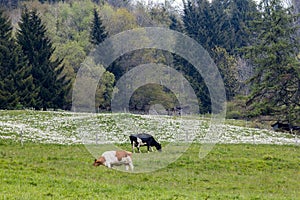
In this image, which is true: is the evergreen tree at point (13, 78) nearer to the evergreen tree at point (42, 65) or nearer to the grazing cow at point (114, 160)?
the evergreen tree at point (42, 65)

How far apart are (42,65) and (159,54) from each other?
3343cm

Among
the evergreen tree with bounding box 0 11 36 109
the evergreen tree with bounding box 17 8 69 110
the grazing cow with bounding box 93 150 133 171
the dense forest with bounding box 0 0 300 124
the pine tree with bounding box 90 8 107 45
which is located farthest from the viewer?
the pine tree with bounding box 90 8 107 45

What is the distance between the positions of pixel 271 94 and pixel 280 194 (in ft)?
130

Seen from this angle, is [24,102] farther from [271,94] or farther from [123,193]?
[123,193]

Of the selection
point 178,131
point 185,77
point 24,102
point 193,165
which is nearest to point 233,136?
point 178,131

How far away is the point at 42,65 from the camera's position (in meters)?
66.9

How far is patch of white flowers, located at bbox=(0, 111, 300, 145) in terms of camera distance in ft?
120

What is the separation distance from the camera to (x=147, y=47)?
3565 inches

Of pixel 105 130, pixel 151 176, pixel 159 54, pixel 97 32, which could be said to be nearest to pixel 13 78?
pixel 105 130

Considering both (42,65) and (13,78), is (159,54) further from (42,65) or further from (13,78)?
(13,78)

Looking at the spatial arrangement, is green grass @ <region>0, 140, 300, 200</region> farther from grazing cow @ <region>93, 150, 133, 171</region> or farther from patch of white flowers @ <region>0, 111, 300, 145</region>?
patch of white flowers @ <region>0, 111, 300, 145</region>

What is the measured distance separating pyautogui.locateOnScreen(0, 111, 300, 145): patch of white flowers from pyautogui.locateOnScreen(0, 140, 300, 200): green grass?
124 inches

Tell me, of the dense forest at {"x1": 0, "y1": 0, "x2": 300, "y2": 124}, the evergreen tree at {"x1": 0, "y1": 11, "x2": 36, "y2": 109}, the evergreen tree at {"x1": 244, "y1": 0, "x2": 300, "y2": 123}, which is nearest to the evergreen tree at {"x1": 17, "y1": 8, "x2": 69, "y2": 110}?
the dense forest at {"x1": 0, "y1": 0, "x2": 300, "y2": 124}

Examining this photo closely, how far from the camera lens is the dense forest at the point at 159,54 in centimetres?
5753
